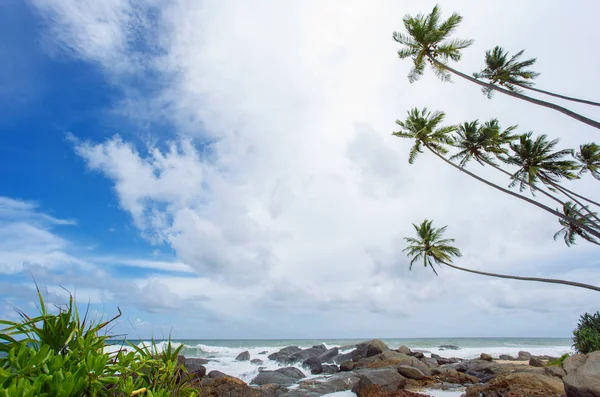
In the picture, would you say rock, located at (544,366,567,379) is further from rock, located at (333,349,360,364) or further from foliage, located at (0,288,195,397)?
rock, located at (333,349,360,364)

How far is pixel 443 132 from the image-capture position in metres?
21.6

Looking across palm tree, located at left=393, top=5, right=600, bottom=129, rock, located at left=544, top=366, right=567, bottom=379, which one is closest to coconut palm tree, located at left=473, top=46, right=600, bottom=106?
palm tree, located at left=393, top=5, right=600, bottom=129

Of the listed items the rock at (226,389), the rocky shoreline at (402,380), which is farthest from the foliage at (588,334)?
the rock at (226,389)

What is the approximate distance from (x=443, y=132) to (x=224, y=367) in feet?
74.0

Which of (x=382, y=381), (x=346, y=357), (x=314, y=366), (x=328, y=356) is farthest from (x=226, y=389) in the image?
(x=328, y=356)

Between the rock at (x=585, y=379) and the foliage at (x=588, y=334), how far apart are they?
1137 cm

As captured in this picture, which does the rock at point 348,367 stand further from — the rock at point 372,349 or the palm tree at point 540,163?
the palm tree at point 540,163

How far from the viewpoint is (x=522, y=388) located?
9.66 m

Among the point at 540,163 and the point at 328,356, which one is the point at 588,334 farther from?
the point at 328,356

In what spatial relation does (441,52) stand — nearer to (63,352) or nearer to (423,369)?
(423,369)

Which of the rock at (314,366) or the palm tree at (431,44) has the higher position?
the palm tree at (431,44)

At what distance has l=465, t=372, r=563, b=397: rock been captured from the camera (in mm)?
9416

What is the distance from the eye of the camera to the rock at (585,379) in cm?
756

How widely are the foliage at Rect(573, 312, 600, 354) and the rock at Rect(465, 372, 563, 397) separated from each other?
391 inches
